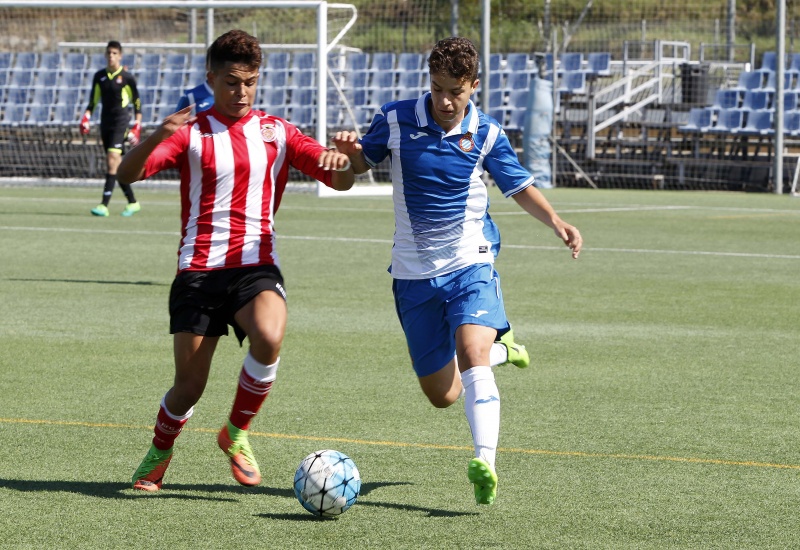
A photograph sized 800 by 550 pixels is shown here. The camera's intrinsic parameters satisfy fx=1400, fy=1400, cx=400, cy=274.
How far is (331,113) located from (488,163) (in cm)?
2163

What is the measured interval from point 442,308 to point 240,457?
0.99 meters

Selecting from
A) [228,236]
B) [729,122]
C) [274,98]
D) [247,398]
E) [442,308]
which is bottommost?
[247,398]

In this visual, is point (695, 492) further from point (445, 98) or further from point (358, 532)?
point (445, 98)

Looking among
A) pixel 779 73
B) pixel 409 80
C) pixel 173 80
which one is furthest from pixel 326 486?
pixel 173 80

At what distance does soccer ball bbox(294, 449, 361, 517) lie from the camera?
473cm

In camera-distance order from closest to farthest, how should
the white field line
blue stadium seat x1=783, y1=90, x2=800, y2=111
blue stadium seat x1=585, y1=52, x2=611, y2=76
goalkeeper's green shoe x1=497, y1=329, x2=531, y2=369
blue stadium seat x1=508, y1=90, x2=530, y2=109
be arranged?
goalkeeper's green shoe x1=497, y1=329, x2=531, y2=369, the white field line, blue stadium seat x1=783, y1=90, x2=800, y2=111, blue stadium seat x1=508, y1=90, x2=530, y2=109, blue stadium seat x1=585, y1=52, x2=611, y2=76

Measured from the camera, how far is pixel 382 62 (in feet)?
93.5

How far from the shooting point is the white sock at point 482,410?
16.0 ft

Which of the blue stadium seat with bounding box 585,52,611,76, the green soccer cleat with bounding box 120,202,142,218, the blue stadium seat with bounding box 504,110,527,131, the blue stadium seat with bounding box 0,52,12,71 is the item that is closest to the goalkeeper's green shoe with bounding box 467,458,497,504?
the green soccer cleat with bounding box 120,202,142,218

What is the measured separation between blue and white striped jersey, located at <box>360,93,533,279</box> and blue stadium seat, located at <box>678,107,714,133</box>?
69.6 feet

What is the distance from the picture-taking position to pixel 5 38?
1363 inches

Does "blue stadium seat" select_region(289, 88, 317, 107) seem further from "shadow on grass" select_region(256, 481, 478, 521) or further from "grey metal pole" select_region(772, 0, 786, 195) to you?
"shadow on grass" select_region(256, 481, 478, 521)

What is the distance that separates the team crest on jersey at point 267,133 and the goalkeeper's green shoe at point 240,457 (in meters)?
1.11

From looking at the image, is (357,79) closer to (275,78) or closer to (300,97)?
(300,97)
